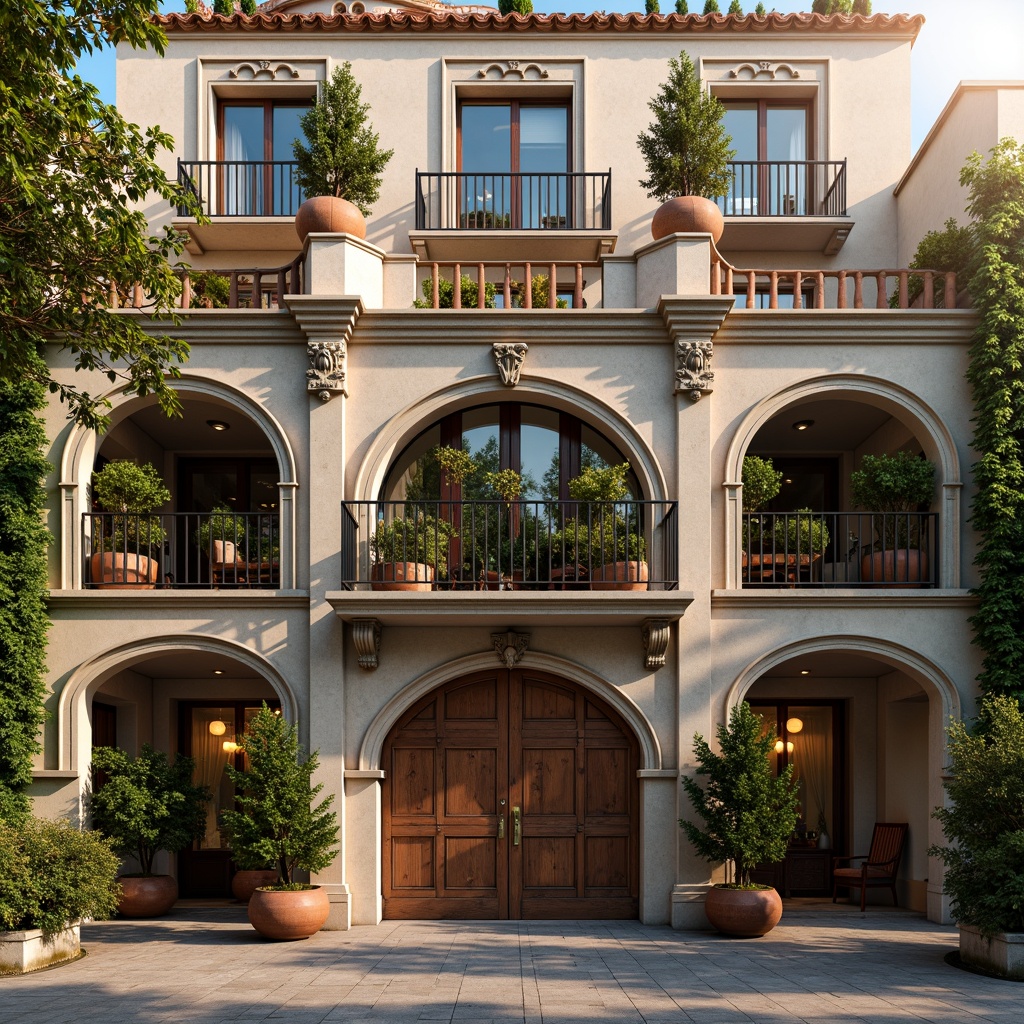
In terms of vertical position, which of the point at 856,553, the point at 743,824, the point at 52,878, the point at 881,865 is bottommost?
the point at 881,865

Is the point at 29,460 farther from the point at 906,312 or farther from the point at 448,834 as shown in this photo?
the point at 906,312

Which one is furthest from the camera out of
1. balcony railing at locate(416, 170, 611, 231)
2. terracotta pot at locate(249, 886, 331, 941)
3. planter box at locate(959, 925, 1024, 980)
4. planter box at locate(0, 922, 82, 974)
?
balcony railing at locate(416, 170, 611, 231)

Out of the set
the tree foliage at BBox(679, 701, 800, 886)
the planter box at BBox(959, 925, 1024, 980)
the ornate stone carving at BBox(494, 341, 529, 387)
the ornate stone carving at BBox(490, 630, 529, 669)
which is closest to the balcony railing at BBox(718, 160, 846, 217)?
the ornate stone carving at BBox(494, 341, 529, 387)

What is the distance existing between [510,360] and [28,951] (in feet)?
27.8

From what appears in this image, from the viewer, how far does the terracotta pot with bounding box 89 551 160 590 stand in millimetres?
13734

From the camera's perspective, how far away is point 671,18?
17.9 meters

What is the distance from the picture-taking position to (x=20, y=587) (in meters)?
13.2

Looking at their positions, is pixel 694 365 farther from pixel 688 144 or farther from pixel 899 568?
pixel 899 568

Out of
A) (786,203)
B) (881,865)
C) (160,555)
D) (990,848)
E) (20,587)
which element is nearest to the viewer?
(990,848)

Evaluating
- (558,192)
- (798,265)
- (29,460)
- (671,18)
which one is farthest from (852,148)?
(29,460)

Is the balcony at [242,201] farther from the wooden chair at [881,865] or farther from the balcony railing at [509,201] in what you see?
the wooden chair at [881,865]

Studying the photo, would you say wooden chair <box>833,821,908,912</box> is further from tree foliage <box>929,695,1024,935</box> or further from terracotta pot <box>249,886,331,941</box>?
terracotta pot <box>249,886,331,941</box>

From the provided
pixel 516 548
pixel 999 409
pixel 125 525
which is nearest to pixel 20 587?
pixel 125 525

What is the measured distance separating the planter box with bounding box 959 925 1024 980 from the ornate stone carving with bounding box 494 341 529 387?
26.3 ft
